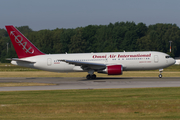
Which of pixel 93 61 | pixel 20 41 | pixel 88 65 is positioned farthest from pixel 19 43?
pixel 93 61

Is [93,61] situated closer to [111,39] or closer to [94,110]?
[94,110]

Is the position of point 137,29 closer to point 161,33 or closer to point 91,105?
point 161,33

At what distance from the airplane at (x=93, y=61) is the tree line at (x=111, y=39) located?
79837 mm

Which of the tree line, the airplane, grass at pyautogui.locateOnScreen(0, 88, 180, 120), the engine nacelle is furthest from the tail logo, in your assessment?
the tree line

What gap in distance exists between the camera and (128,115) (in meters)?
14.5

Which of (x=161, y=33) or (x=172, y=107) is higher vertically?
(x=161, y=33)

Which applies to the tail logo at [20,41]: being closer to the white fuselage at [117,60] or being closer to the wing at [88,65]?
the white fuselage at [117,60]

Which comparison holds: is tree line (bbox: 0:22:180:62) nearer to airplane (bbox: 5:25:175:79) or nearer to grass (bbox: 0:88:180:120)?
airplane (bbox: 5:25:175:79)

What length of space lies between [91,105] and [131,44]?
376 feet

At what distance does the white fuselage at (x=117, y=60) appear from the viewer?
40.2 m

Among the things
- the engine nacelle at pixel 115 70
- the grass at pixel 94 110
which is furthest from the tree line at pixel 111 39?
the grass at pixel 94 110

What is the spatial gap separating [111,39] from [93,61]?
10032cm

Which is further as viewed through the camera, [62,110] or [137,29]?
[137,29]

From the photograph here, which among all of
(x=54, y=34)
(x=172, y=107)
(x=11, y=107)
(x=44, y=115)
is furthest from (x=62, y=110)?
(x=54, y=34)
